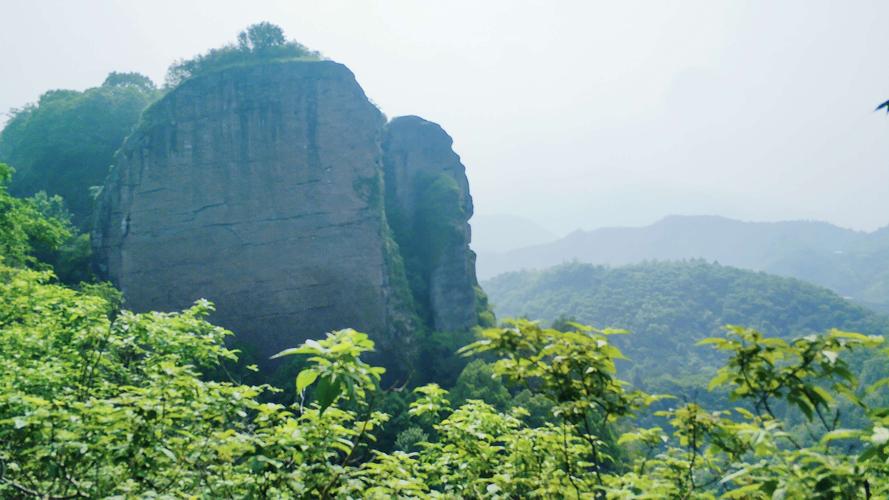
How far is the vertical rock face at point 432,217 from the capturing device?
3447cm

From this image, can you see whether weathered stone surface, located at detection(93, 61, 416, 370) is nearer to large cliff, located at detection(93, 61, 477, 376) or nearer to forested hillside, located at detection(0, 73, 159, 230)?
large cliff, located at detection(93, 61, 477, 376)

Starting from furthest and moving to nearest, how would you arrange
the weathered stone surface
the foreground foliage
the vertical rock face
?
the vertical rock face < the weathered stone surface < the foreground foliage

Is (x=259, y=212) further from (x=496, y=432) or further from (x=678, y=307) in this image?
(x=678, y=307)

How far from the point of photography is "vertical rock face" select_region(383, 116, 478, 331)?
34.5 metres

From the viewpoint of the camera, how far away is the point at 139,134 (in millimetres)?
28141

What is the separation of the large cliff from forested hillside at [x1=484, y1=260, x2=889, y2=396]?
49.2 m

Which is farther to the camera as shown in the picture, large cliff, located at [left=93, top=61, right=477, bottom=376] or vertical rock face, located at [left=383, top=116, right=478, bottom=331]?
vertical rock face, located at [left=383, top=116, right=478, bottom=331]

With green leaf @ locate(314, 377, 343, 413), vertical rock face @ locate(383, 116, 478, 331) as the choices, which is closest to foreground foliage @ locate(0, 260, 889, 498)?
green leaf @ locate(314, 377, 343, 413)

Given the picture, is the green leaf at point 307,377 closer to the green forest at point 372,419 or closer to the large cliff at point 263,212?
the green forest at point 372,419

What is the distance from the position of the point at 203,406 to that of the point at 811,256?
210101mm

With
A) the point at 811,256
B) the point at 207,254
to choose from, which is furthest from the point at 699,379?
the point at 811,256

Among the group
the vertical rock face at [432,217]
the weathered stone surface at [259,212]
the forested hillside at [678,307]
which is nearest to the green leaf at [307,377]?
the weathered stone surface at [259,212]

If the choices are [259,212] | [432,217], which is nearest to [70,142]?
[259,212]

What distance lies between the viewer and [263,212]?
2897cm
